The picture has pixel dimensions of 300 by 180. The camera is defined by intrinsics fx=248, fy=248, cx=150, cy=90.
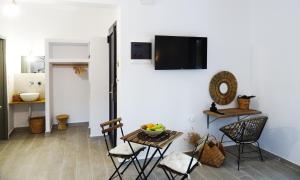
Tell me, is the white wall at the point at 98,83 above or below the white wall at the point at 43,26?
below

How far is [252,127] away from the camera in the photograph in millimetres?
3588

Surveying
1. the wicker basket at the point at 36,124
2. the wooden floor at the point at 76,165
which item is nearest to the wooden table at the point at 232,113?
the wooden floor at the point at 76,165

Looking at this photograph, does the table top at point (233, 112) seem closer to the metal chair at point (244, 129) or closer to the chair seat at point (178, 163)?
the metal chair at point (244, 129)

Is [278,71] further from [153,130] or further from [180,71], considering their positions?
[153,130]

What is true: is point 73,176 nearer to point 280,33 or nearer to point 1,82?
point 1,82

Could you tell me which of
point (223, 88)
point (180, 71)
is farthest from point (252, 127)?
point (180, 71)

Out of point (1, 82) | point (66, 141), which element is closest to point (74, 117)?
point (66, 141)

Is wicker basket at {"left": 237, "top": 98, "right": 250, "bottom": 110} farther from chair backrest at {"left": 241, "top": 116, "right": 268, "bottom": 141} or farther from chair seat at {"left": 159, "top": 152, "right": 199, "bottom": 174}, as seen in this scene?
chair seat at {"left": 159, "top": 152, "right": 199, "bottom": 174}

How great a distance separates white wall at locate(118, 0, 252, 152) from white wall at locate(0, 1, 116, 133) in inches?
74.8

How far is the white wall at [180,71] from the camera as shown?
12.3 ft

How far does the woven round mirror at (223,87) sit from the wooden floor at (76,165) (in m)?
0.98

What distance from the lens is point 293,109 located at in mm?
3684

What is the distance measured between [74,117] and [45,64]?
1.58 metres

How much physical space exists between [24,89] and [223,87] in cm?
431
